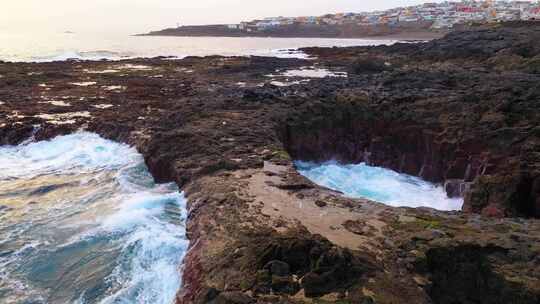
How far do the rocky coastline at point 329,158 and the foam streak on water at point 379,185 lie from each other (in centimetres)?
53

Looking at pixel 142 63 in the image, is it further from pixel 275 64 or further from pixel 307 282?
pixel 307 282

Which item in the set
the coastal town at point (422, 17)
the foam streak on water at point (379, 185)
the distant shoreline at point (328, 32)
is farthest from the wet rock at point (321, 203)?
the coastal town at point (422, 17)

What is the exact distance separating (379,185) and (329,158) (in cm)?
280

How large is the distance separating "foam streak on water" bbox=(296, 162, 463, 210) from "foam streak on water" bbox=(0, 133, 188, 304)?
545cm

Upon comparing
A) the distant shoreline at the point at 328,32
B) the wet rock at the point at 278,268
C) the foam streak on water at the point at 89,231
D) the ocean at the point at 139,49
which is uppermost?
the distant shoreline at the point at 328,32

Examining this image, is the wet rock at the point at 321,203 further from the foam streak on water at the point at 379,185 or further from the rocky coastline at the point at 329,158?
the foam streak on water at the point at 379,185

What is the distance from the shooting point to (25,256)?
31.9ft

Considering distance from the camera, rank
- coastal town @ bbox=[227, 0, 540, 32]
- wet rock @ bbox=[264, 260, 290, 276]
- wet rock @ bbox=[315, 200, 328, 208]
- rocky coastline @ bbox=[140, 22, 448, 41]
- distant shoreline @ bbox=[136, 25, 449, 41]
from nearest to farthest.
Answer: wet rock @ bbox=[264, 260, 290, 276], wet rock @ bbox=[315, 200, 328, 208], distant shoreline @ bbox=[136, 25, 449, 41], rocky coastline @ bbox=[140, 22, 448, 41], coastal town @ bbox=[227, 0, 540, 32]

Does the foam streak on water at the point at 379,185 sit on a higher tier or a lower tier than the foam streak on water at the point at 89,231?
lower

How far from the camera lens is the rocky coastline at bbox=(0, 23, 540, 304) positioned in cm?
704

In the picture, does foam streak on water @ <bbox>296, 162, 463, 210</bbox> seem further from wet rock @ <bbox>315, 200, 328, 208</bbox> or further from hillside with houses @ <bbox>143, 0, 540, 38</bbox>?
hillside with houses @ <bbox>143, 0, 540, 38</bbox>

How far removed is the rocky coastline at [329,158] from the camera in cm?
704

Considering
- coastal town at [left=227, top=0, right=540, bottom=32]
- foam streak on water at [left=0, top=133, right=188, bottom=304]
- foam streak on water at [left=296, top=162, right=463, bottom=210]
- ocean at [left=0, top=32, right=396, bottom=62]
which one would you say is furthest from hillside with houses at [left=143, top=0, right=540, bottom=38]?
foam streak on water at [left=0, top=133, right=188, bottom=304]

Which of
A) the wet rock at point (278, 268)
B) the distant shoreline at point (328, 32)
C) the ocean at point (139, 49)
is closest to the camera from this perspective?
the wet rock at point (278, 268)
